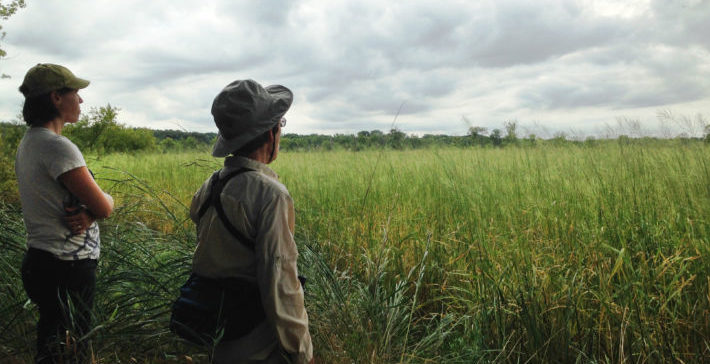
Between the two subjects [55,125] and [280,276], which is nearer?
[280,276]

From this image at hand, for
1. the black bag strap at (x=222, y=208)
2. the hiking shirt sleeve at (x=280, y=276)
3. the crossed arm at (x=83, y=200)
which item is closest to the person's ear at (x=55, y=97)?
the crossed arm at (x=83, y=200)

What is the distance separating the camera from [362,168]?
7355mm

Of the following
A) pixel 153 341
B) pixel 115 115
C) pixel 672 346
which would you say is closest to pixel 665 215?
pixel 672 346

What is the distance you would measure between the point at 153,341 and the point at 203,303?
1.38 m

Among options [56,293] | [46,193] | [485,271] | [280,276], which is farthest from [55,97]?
[485,271]

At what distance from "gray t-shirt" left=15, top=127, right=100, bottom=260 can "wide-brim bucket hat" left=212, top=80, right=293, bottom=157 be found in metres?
0.87

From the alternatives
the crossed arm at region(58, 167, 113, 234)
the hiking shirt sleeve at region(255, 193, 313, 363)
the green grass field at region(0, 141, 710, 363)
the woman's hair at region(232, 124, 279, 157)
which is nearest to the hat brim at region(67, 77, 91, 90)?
the crossed arm at region(58, 167, 113, 234)

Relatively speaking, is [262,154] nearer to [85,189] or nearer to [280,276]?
[280,276]

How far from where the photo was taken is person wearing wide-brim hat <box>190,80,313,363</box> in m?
1.37

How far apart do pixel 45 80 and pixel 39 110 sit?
5.5 inches

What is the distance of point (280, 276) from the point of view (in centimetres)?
136

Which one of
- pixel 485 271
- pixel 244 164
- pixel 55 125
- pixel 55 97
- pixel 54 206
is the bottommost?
pixel 485 271

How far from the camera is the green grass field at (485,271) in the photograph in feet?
8.32

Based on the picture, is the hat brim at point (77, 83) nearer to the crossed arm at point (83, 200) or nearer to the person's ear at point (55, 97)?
the person's ear at point (55, 97)
